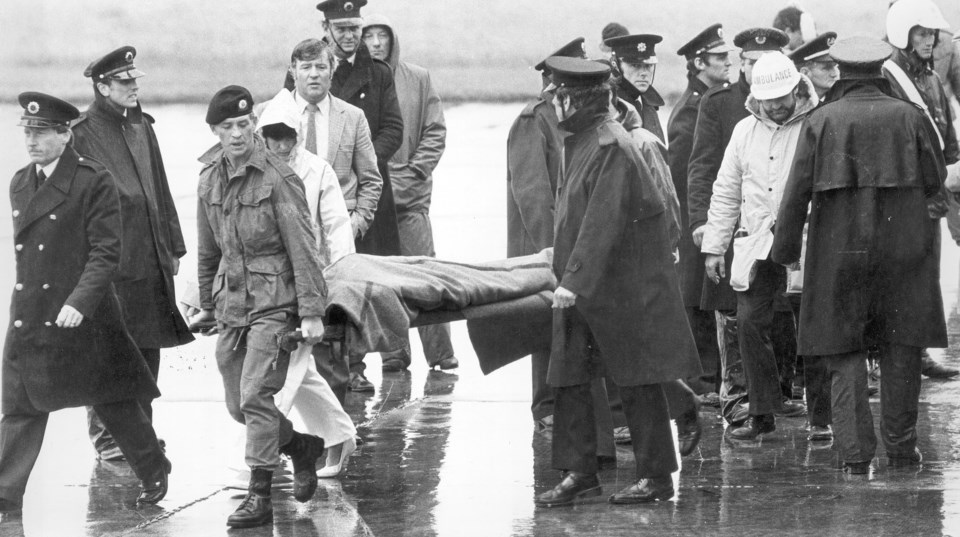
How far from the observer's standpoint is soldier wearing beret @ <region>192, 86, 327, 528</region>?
21.0 feet

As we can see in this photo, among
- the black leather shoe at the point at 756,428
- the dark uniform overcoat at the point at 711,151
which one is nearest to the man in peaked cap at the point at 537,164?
the dark uniform overcoat at the point at 711,151

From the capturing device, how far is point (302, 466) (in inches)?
262

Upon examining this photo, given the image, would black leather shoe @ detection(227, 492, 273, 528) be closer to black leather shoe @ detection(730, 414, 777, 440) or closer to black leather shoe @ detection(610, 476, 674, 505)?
black leather shoe @ detection(610, 476, 674, 505)

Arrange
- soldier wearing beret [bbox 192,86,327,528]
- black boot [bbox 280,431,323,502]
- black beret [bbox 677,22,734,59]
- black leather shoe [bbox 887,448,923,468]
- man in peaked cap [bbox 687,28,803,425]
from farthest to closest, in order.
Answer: black beret [bbox 677,22,734,59]
man in peaked cap [bbox 687,28,803,425]
black leather shoe [bbox 887,448,923,468]
black boot [bbox 280,431,323,502]
soldier wearing beret [bbox 192,86,327,528]

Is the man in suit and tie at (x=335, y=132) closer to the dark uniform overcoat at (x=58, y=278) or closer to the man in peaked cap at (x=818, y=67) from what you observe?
the dark uniform overcoat at (x=58, y=278)

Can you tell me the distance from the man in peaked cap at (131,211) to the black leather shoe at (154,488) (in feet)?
3.17

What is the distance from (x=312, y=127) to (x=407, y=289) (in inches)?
64.3

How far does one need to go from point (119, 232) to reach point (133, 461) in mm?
963

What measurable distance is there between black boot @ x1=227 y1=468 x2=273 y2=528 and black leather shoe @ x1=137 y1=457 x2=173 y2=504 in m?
0.56

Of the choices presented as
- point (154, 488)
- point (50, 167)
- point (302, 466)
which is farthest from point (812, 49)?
point (154, 488)

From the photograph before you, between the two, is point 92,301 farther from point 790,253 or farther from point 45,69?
point 45,69

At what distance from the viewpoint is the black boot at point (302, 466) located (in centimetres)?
663

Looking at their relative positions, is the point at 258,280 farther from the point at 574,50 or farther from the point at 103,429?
the point at 574,50

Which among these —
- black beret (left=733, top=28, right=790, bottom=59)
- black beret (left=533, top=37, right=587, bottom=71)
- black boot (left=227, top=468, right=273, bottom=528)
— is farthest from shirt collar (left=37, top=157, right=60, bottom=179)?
black beret (left=733, top=28, right=790, bottom=59)
